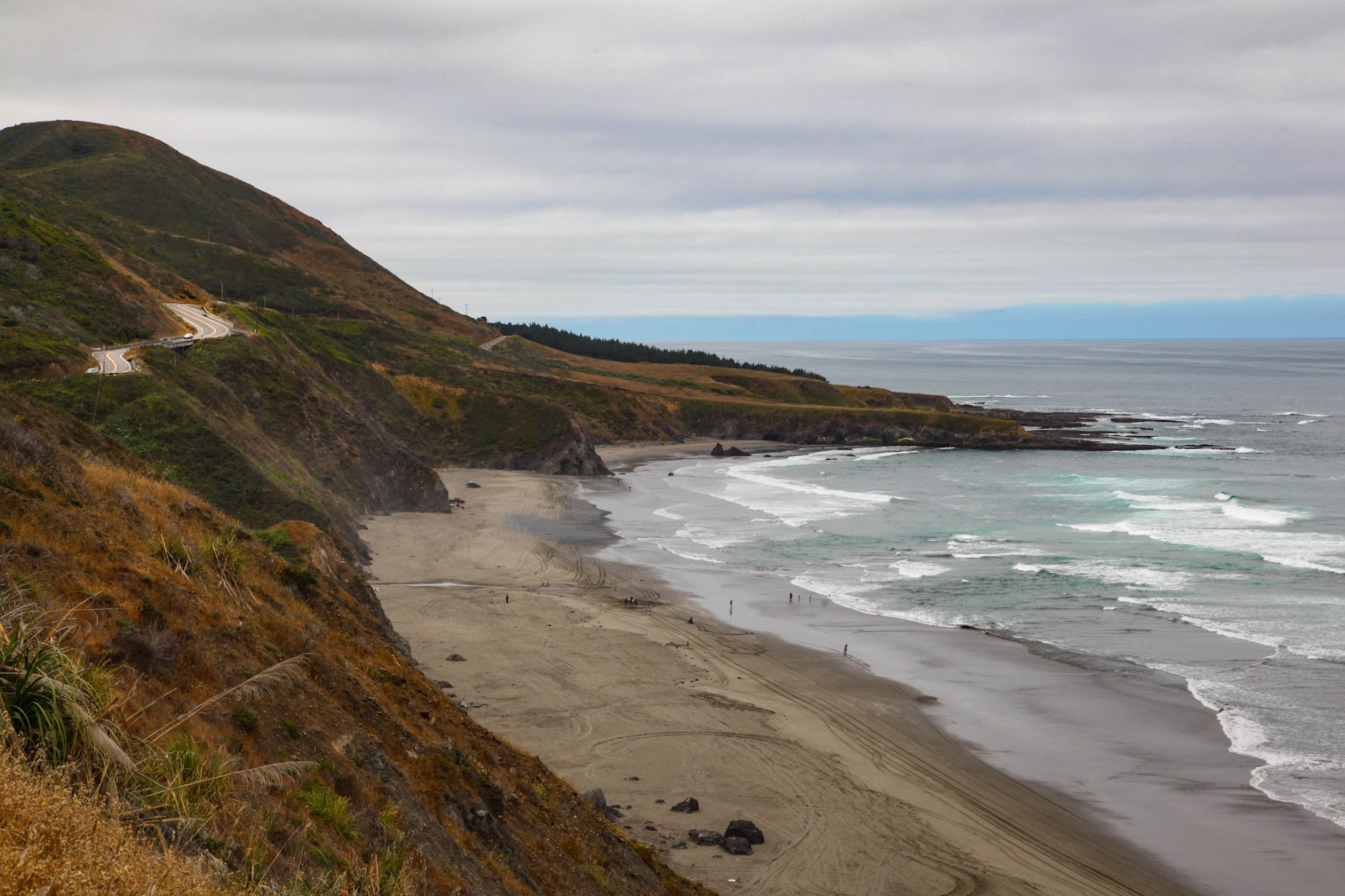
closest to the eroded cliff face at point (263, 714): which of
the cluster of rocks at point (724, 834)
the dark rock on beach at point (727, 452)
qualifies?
the cluster of rocks at point (724, 834)

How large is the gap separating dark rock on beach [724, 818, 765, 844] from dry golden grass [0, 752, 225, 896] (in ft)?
45.4

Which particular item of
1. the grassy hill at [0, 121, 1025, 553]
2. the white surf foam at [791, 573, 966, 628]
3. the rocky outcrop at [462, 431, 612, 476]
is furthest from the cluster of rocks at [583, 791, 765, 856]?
the rocky outcrop at [462, 431, 612, 476]

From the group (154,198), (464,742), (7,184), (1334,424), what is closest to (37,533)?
(464,742)

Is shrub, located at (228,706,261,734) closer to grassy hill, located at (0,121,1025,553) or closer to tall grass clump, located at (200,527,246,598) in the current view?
tall grass clump, located at (200,527,246,598)

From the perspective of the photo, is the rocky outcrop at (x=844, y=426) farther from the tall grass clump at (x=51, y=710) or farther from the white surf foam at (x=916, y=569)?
the tall grass clump at (x=51, y=710)

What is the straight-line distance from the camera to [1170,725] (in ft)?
81.0

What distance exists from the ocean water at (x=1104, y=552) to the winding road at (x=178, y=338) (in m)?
23.5

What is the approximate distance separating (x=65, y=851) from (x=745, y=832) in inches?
584

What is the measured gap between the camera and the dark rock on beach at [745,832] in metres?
18.2

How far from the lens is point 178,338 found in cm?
5006

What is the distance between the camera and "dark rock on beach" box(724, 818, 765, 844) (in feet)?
59.8

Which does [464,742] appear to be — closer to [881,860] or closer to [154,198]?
[881,860]

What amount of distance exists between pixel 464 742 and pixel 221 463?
25.0 m

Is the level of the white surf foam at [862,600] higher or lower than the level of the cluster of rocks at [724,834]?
higher
